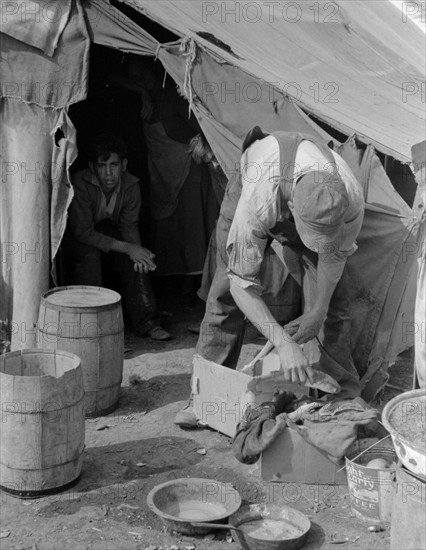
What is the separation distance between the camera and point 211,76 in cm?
542

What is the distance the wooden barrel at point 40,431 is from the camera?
4.07m

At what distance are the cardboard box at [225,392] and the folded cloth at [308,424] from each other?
12 cm

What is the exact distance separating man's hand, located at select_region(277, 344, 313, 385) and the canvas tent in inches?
51.8

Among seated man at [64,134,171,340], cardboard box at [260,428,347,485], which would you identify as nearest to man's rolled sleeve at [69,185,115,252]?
seated man at [64,134,171,340]

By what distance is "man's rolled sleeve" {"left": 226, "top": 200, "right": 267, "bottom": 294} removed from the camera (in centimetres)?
422

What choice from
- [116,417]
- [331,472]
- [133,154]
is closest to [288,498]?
[331,472]

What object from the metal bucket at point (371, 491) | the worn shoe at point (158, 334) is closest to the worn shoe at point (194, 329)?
the worn shoe at point (158, 334)

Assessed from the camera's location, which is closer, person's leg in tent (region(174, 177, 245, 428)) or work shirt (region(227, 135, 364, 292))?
work shirt (region(227, 135, 364, 292))

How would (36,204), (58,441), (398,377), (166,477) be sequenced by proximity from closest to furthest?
1. (58,441)
2. (166,477)
3. (36,204)
4. (398,377)

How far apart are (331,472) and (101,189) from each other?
3176 mm

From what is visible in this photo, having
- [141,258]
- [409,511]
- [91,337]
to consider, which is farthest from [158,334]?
[409,511]

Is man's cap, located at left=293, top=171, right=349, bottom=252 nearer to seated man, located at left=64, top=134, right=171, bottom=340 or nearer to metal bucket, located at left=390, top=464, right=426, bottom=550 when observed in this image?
metal bucket, located at left=390, top=464, right=426, bottom=550

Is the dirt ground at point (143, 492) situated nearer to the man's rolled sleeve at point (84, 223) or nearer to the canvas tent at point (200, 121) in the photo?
the canvas tent at point (200, 121)

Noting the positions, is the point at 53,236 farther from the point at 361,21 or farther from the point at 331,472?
the point at 361,21
